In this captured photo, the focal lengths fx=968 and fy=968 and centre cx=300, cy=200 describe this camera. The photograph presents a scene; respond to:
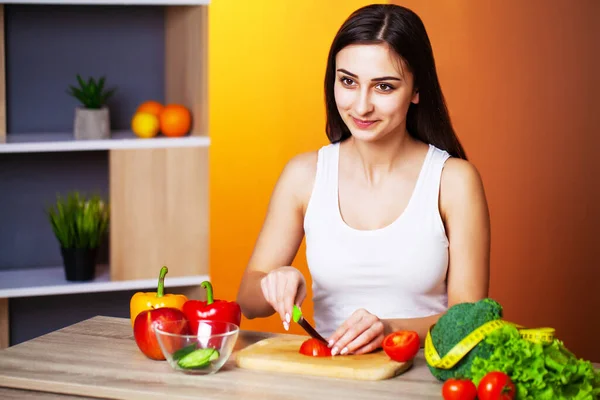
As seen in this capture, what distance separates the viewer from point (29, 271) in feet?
11.0

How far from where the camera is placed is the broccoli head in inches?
60.7

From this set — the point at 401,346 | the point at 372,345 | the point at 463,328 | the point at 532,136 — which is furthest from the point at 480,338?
the point at 532,136

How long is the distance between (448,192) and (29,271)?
1693 millimetres

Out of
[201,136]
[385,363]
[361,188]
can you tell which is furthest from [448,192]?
[201,136]

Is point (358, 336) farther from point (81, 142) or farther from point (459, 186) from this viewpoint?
point (81, 142)

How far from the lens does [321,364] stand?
1697 mm

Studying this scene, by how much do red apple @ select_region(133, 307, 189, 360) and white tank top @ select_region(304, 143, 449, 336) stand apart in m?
0.61

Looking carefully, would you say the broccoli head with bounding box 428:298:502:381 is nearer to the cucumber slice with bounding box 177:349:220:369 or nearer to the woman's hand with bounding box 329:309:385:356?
the woman's hand with bounding box 329:309:385:356

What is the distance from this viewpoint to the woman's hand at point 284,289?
184 centimetres

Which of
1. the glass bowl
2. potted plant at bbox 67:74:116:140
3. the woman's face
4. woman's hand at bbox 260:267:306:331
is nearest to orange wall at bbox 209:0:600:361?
potted plant at bbox 67:74:116:140

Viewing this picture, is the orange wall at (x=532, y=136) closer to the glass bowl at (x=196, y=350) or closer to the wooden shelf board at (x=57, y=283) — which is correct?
the wooden shelf board at (x=57, y=283)

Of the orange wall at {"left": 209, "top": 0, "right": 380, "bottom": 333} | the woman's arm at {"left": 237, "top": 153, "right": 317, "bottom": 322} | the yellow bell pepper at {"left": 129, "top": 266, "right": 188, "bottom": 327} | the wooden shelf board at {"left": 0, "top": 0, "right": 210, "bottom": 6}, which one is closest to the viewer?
the yellow bell pepper at {"left": 129, "top": 266, "right": 188, "bottom": 327}

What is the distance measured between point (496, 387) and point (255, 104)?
237 centimetres

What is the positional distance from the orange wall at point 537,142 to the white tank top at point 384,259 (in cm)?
174
